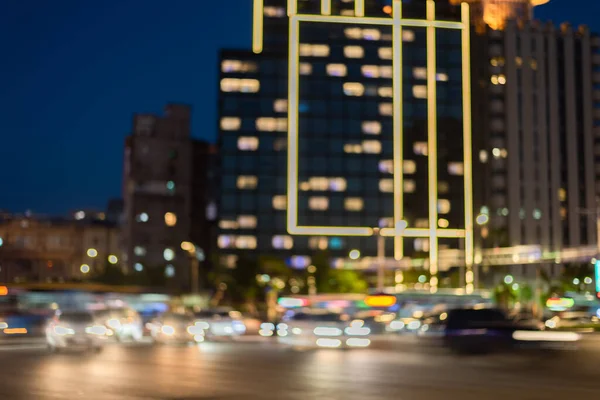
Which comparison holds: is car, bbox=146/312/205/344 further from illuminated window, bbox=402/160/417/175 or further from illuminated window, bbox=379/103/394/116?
illuminated window, bbox=379/103/394/116

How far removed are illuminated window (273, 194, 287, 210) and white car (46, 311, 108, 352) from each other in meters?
93.4

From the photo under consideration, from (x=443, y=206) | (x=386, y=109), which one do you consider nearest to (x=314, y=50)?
(x=386, y=109)

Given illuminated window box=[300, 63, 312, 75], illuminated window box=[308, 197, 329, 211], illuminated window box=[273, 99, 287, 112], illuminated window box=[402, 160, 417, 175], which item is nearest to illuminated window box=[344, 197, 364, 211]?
illuminated window box=[308, 197, 329, 211]

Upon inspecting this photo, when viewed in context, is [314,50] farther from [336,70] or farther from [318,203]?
[318,203]

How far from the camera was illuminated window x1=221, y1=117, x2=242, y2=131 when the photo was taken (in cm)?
12356

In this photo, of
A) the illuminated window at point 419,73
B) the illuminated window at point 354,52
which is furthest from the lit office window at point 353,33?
the illuminated window at point 419,73

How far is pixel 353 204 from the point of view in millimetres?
125250

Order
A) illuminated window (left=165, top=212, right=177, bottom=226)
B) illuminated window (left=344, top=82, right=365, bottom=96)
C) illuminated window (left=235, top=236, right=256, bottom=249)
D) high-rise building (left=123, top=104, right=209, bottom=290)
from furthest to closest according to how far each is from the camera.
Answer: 1. illuminated window (left=165, top=212, right=177, bottom=226)
2. high-rise building (left=123, top=104, right=209, bottom=290)
3. illuminated window (left=344, top=82, right=365, bottom=96)
4. illuminated window (left=235, top=236, right=256, bottom=249)

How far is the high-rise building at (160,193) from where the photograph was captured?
133500 millimetres

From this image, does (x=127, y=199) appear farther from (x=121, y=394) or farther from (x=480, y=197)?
(x=121, y=394)

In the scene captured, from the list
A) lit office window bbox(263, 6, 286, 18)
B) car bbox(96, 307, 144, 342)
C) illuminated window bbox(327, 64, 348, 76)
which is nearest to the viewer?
car bbox(96, 307, 144, 342)

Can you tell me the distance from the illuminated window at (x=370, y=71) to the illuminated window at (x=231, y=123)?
18357 millimetres

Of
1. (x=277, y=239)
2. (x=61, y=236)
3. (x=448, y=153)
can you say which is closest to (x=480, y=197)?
(x=448, y=153)

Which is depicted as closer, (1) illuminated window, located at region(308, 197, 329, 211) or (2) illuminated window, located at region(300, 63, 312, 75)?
(1) illuminated window, located at region(308, 197, 329, 211)
